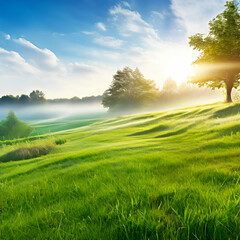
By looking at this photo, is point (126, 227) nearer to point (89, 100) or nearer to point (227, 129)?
point (227, 129)

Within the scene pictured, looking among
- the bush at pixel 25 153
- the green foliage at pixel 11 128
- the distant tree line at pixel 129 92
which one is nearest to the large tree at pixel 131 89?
the distant tree line at pixel 129 92

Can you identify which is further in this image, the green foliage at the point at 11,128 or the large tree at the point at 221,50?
the green foliage at the point at 11,128

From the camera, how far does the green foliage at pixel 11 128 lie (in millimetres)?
23966

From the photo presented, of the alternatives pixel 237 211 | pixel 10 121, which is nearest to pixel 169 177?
pixel 237 211

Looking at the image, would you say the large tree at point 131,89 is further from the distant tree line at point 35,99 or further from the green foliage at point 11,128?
the distant tree line at point 35,99

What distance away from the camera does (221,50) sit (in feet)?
60.8

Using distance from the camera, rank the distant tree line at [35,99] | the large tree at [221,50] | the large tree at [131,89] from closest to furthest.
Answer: the large tree at [221,50] → the large tree at [131,89] → the distant tree line at [35,99]

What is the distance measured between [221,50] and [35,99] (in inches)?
3829

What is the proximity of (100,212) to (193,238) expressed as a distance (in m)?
1.01

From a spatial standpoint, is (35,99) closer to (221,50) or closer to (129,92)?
(129,92)

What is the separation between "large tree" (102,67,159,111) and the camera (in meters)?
55.4

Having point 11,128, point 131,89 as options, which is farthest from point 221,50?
point 131,89

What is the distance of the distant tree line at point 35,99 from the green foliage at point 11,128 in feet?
245

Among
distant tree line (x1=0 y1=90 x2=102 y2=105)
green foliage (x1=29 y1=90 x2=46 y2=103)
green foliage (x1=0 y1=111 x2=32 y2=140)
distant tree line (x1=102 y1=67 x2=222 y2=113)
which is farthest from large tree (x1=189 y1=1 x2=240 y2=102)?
green foliage (x1=29 y1=90 x2=46 y2=103)
